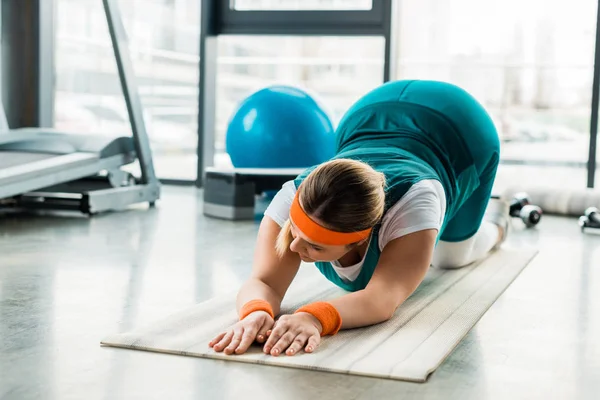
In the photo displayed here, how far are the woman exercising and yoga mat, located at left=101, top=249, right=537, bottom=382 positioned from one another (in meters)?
0.04

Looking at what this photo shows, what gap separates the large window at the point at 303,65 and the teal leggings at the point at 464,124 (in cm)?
300

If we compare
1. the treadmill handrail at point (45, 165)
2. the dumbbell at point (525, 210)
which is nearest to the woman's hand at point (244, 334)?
the treadmill handrail at point (45, 165)

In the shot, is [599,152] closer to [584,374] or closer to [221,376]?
[584,374]

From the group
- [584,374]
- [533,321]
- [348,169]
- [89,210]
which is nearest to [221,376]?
[348,169]

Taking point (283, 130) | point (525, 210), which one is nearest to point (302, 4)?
point (283, 130)

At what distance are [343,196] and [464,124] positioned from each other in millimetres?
852

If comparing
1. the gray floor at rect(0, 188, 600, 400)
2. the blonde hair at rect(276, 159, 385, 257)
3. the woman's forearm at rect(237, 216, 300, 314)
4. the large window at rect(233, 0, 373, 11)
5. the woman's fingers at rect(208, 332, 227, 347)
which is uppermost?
the large window at rect(233, 0, 373, 11)

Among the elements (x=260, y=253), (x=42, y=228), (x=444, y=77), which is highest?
(x=444, y=77)

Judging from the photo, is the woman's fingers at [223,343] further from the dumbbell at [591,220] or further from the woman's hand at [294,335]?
the dumbbell at [591,220]

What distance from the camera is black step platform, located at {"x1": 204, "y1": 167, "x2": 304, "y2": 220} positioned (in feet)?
13.3

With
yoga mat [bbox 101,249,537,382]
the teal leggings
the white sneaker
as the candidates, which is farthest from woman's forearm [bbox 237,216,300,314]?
the white sneaker

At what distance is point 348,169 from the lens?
1.71 meters

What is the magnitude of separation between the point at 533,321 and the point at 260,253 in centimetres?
75

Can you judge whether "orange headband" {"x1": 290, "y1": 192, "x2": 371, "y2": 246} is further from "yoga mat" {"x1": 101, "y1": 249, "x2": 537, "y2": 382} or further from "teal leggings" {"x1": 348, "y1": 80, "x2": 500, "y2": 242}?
"teal leggings" {"x1": 348, "y1": 80, "x2": 500, "y2": 242}
